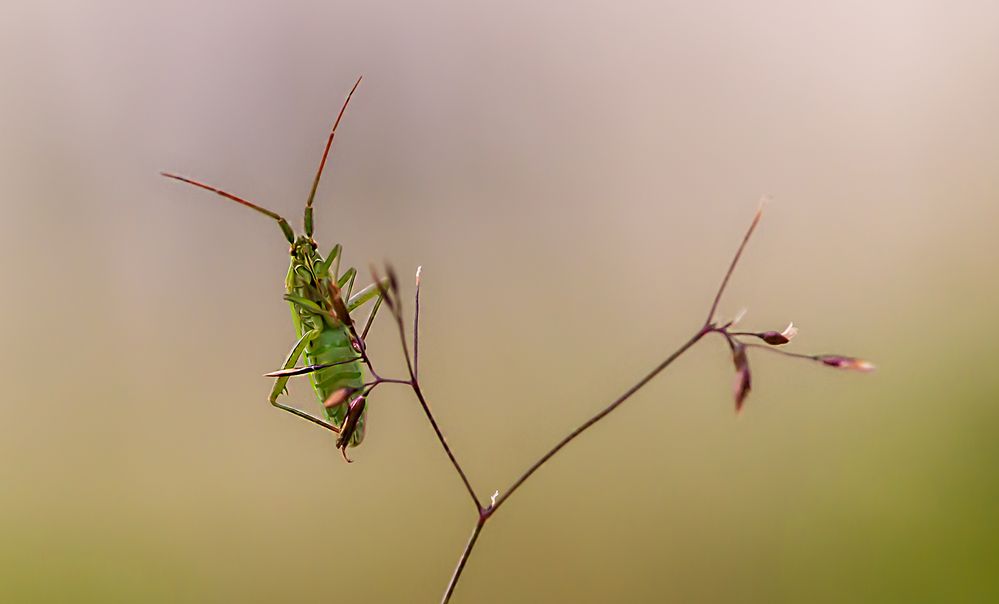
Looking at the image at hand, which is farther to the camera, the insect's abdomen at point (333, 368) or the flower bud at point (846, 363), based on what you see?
the insect's abdomen at point (333, 368)

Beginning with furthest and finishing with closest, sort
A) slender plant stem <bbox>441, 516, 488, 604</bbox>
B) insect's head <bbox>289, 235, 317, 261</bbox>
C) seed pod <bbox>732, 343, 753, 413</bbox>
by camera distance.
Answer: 1. insect's head <bbox>289, 235, 317, 261</bbox>
2. seed pod <bbox>732, 343, 753, 413</bbox>
3. slender plant stem <bbox>441, 516, 488, 604</bbox>

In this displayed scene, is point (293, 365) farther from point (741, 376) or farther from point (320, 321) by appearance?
point (741, 376)

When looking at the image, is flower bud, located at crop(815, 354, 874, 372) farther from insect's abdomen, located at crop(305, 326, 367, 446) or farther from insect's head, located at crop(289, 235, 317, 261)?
insect's head, located at crop(289, 235, 317, 261)

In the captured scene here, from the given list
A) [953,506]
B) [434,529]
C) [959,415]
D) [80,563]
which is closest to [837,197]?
[959,415]

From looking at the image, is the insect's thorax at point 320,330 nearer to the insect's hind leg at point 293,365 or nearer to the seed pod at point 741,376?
the insect's hind leg at point 293,365

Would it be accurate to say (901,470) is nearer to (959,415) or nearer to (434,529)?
(959,415)

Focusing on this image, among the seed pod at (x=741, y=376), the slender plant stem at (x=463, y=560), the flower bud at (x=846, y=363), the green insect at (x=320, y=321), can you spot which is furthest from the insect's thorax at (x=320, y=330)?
the flower bud at (x=846, y=363)

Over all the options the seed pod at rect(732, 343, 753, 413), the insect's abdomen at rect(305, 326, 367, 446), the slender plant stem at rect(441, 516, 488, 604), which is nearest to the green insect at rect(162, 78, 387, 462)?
the insect's abdomen at rect(305, 326, 367, 446)

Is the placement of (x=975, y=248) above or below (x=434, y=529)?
above
